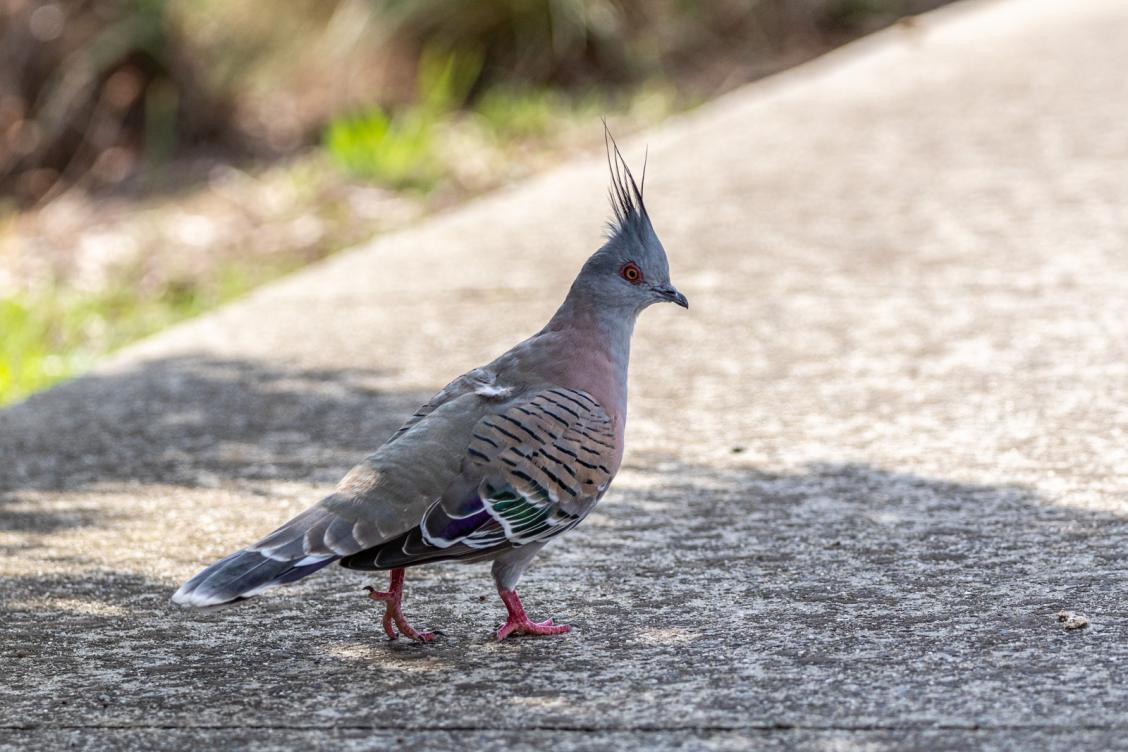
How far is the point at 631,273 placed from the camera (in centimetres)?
361

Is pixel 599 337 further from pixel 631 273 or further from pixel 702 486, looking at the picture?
pixel 702 486

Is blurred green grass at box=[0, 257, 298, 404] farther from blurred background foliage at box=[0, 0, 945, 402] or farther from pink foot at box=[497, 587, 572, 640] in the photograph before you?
pink foot at box=[497, 587, 572, 640]

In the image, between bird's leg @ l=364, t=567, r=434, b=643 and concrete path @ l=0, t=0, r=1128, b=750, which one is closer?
concrete path @ l=0, t=0, r=1128, b=750

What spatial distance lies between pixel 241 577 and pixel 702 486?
5.54ft

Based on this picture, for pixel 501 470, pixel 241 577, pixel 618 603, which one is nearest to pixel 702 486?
pixel 618 603

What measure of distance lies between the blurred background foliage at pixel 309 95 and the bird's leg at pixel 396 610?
508 cm

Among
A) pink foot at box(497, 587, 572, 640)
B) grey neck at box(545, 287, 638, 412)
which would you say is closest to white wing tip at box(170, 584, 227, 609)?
pink foot at box(497, 587, 572, 640)

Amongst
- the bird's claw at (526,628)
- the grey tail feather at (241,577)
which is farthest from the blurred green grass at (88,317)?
the grey tail feather at (241,577)

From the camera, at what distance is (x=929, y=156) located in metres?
7.97

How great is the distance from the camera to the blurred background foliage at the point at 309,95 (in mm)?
8672

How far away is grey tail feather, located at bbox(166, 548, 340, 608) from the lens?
9.55 ft

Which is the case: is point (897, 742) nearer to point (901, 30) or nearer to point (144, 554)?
point (144, 554)

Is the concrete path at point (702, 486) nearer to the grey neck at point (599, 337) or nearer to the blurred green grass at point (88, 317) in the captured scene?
the grey neck at point (599, 337)

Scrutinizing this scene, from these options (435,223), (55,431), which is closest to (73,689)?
(55,431)
